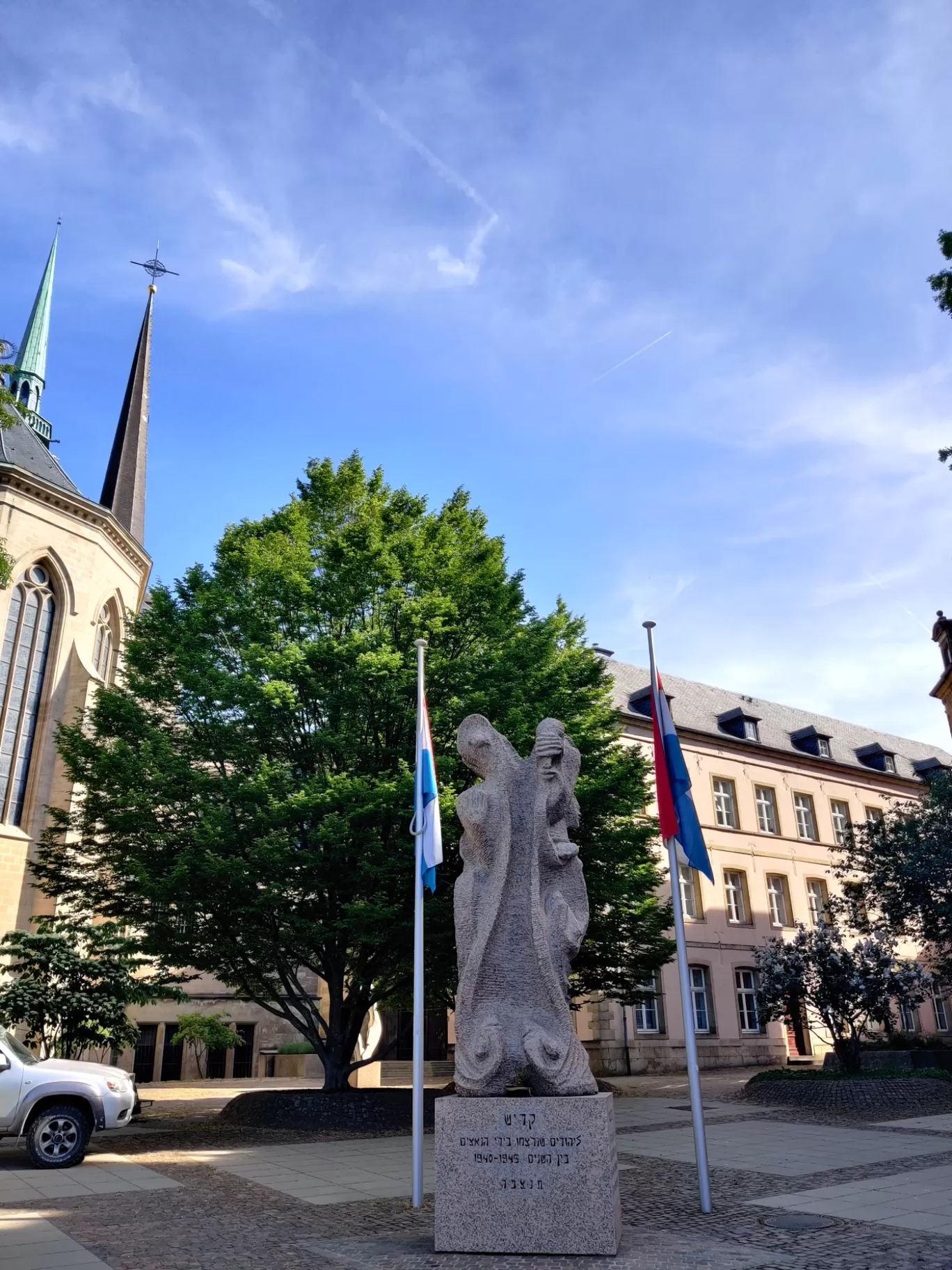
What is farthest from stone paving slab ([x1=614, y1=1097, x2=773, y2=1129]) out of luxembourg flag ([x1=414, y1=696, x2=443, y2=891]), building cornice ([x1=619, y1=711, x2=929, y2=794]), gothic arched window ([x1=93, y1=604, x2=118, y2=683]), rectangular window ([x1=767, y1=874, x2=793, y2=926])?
gothic arched window ([x1=93, y1=604, x2=118, y2=683])

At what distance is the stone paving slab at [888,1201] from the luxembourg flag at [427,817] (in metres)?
4.44

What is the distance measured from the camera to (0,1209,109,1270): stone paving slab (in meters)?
6.58

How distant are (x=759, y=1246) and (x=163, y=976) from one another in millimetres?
12925

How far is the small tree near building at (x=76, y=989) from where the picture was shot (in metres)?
16.7

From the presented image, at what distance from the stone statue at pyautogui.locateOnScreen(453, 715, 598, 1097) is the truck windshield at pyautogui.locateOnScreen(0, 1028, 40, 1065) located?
6211 millimetres

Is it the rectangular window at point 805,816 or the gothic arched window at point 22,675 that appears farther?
the rectangular window at point 805,816

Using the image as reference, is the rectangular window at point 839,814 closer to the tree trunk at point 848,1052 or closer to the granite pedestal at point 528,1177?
the tree trunk at point 848,1052

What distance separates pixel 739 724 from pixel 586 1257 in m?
36.5

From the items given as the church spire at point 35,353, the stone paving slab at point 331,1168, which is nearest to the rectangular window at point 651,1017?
the stone paving slab at point 331,1168

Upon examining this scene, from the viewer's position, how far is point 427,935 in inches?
630

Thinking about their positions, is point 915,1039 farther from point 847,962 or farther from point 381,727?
point 381,727

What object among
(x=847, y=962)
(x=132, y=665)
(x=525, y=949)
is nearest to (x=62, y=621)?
(x=132, y=665)

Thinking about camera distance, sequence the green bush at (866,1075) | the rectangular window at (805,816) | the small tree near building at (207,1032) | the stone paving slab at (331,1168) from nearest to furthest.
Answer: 1. the stone paving slab at (331,1168)
2. the green bush at (866,1075)
3. the small tree near building at (207,1032)
4. the rectangular window at (805,816)

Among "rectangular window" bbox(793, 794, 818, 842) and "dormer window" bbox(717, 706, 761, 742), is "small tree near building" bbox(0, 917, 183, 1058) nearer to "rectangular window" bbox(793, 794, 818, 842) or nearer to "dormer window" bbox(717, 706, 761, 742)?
"dormer window" bbox(717, 706, 761, 742)
